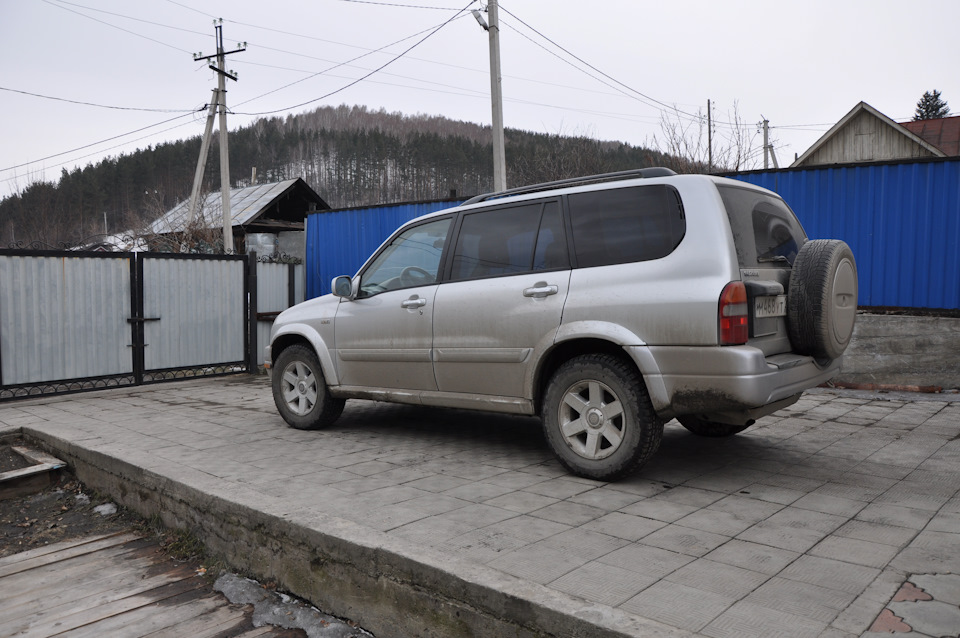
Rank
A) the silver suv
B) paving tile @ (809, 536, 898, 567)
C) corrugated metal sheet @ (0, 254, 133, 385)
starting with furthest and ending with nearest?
corrugated metal sheet @ (0, 254, 133, 385) < the silver suv < paving tile @ (809, 536, 898, 567)

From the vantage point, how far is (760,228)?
4.39 m

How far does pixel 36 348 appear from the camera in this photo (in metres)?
8.46

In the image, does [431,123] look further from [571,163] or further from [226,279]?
[226,279]

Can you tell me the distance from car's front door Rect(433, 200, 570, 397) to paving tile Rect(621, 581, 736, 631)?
6.75 feet

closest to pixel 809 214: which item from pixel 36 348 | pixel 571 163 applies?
pixel 36 348

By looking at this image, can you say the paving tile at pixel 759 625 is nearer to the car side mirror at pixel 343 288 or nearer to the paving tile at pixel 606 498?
the paving tile at pixel 606 498

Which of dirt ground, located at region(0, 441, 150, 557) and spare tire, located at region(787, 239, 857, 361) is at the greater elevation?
spare tire, located at region(787, 239, 857, 361)

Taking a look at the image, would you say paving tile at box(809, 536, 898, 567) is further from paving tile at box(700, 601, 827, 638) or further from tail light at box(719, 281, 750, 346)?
tail light at box(719, 281, 750, 346)

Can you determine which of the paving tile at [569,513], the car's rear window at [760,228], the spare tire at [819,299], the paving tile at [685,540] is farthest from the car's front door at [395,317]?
the spare tire at [819,299]

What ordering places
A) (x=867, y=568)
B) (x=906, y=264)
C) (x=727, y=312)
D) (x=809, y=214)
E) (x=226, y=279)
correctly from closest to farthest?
1. (x=867, y=568)
2. (x=727, y=312)
3. (x=906, y=264)
4. (x=809, y=214)
5. (x=226, y=279)

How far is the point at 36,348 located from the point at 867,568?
9.05m

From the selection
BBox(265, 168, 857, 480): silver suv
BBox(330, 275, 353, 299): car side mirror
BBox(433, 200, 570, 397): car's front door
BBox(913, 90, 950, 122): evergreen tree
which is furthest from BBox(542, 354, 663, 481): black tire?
BBox(913, 90, 950, 122): evergreen tree

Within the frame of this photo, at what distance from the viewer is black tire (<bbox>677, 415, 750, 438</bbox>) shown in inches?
213

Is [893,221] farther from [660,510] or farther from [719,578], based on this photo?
[719,578]
